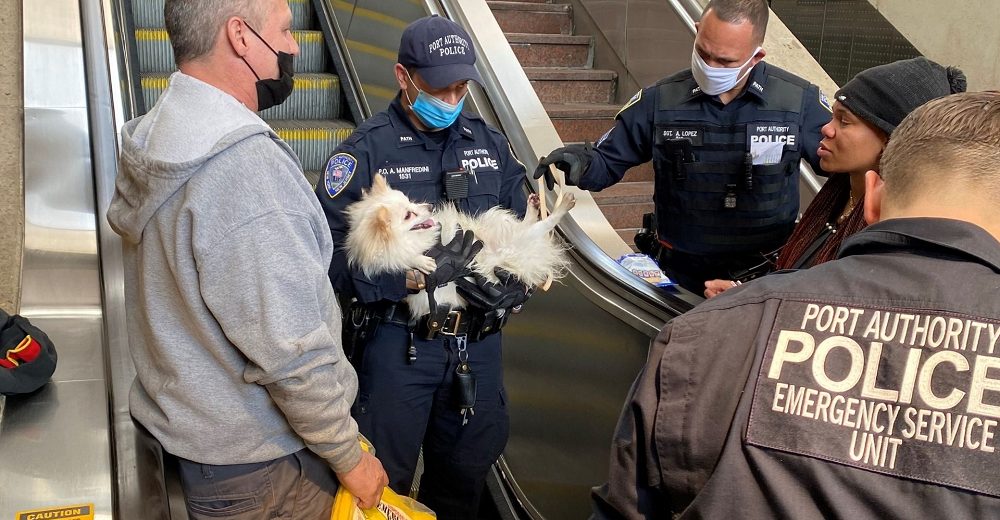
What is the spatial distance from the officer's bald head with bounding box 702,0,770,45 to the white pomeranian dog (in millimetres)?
907

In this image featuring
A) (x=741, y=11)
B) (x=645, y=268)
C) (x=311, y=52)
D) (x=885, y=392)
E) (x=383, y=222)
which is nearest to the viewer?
(x=885, y=392)

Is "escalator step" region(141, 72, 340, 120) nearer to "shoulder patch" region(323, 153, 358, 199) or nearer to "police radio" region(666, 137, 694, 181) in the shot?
"shoulder patch" region(323, 153, 358, 199)

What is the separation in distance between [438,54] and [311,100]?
96.5 inches

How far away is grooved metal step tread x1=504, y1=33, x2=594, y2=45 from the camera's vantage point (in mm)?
5641

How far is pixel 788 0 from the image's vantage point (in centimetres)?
805

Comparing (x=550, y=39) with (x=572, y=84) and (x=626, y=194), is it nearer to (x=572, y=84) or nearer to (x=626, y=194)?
(x=572, y=84)

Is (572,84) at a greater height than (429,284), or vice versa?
(572,84)

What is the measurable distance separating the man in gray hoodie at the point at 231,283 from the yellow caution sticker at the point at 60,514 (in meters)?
0.43

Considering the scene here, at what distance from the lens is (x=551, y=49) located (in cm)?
583

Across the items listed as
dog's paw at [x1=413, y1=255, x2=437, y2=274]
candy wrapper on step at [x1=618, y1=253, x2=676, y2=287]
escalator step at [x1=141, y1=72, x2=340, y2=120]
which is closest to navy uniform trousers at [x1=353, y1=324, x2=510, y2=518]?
dog's paw at [x1=413, y1=255, x2=437, y2=274]

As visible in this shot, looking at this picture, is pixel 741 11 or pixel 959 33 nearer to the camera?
pixel 741 11

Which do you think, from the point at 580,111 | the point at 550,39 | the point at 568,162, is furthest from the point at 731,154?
the point at 550,39

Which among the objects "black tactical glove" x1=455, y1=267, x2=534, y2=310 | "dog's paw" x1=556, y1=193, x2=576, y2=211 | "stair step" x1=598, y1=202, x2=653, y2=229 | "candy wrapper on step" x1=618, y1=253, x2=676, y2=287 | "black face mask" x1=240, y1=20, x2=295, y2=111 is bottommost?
"stair step" x1=598, y1=202, x2=653, y2=229

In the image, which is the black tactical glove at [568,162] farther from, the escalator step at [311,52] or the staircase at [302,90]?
the escalator step at [311,52]
